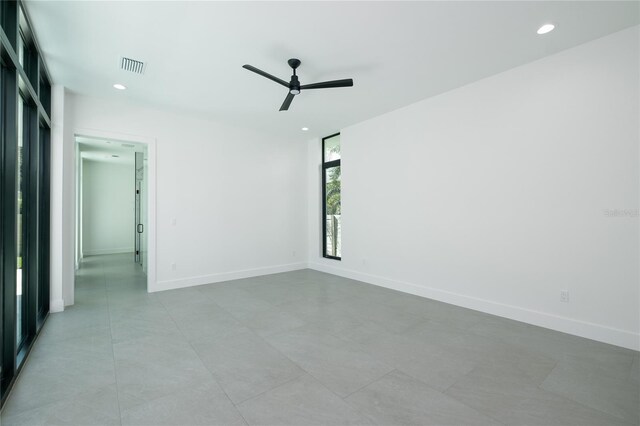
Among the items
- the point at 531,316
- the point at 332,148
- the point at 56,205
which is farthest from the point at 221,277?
the point at 531,316

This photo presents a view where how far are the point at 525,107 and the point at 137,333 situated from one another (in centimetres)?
506

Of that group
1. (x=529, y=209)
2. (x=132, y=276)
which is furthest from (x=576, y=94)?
(x=132, y=276)

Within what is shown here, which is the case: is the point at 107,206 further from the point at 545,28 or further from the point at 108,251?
the point at 545,28

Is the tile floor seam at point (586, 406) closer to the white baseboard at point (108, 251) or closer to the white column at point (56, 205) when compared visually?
the white column at point (56, 205)

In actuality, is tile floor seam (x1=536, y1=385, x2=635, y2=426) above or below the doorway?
below

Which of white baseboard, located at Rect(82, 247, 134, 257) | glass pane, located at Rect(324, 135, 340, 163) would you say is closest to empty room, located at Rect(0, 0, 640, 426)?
glass pane, located at Rect(324, 135, 340, 163)

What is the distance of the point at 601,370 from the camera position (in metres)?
2.39

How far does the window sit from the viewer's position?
6379 millimetres

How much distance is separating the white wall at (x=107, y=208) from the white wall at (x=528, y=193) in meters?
8.50

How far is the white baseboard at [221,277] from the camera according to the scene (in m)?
4.90

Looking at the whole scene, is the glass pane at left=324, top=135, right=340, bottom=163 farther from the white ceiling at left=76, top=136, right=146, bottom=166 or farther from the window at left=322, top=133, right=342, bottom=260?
the white ceiling at left=76, top=136, right=146, bottom=166

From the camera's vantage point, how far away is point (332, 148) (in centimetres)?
652

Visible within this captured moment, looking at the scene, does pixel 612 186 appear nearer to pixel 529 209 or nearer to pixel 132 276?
pixel 529 209

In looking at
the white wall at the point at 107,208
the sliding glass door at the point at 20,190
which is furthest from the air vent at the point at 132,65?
the white wall at the point at 107,208
